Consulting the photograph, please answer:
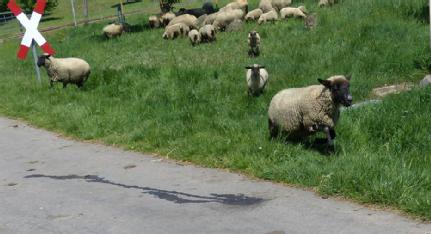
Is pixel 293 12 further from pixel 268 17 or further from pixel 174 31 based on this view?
pixel 174 31

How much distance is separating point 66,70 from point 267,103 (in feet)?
20.9

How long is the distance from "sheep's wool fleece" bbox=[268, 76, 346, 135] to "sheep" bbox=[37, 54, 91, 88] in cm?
775

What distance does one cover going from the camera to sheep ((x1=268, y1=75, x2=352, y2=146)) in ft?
22.8

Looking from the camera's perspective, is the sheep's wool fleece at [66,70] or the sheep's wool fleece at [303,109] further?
the sheep's wool fleece at [66,70]

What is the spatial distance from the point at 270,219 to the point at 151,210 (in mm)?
1403

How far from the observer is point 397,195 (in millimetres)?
5422

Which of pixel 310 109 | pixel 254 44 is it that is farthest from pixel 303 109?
pixel 254 44

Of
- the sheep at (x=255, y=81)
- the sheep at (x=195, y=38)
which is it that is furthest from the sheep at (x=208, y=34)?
the sheep at (x=255, y=81)

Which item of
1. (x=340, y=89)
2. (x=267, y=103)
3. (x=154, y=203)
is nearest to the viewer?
(x=154, y=203)

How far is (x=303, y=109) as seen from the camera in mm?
7320

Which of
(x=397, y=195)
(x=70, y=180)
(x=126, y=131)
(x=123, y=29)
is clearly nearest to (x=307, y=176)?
(x=397, y=195)

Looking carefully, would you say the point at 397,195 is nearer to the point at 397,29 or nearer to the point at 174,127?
the point at 174,127

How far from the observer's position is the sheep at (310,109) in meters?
6.96

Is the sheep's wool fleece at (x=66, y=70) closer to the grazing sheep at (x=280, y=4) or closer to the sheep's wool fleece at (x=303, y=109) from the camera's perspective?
the sheep's wool fleece at (x=303, y=109)
